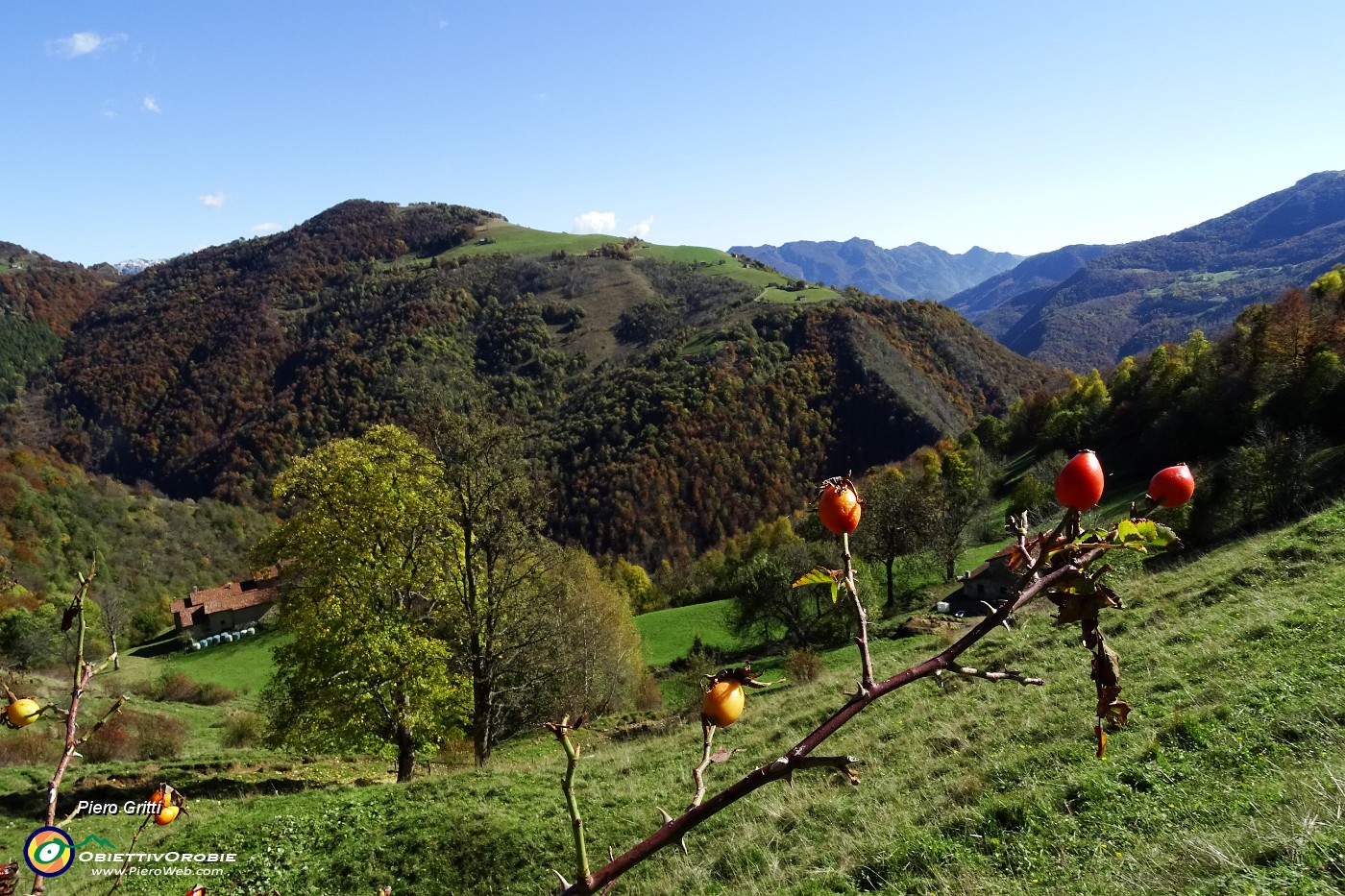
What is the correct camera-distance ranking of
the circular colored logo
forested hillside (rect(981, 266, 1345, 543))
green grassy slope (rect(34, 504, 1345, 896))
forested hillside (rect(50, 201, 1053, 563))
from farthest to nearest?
1. forested hillside (rect(50, 201, 1053, 563))
2. forested hillside (rect(981, 266, 1345, 543))
3. green grassy slope (rect(34, 504, 1345, 896))
4. the circular colored logo

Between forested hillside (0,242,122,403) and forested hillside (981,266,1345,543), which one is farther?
forested hillside (0,242,122,403)

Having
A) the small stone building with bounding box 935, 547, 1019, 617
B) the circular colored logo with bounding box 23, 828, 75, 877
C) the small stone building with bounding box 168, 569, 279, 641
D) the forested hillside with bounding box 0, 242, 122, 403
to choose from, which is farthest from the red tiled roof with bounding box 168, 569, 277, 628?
the forested hillside with bounding box 0, 242, 122, 403

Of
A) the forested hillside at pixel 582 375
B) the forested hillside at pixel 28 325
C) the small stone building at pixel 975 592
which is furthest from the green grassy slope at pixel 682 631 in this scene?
the forested hillside at pixel 28 325

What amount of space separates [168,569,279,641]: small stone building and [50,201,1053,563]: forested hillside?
20.1 m

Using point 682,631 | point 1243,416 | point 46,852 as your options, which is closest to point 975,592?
point 682,631

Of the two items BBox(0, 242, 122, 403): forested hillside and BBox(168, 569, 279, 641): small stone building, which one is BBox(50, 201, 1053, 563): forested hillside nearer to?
BBox(0, 242, 122, 403): forested hillside

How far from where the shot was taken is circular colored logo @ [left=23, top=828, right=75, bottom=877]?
8.57 feet

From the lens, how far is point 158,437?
145375mm

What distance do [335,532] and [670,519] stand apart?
271 feet

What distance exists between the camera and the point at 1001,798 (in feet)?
20.7

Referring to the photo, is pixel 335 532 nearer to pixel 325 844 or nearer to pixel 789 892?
pixel 325 844

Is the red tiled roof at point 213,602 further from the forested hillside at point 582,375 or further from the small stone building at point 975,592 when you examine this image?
the small stone building at point 975,592

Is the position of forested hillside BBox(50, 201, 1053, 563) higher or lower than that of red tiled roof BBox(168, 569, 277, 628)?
higher

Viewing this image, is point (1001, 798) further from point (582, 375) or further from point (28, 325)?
point (28, 325)
